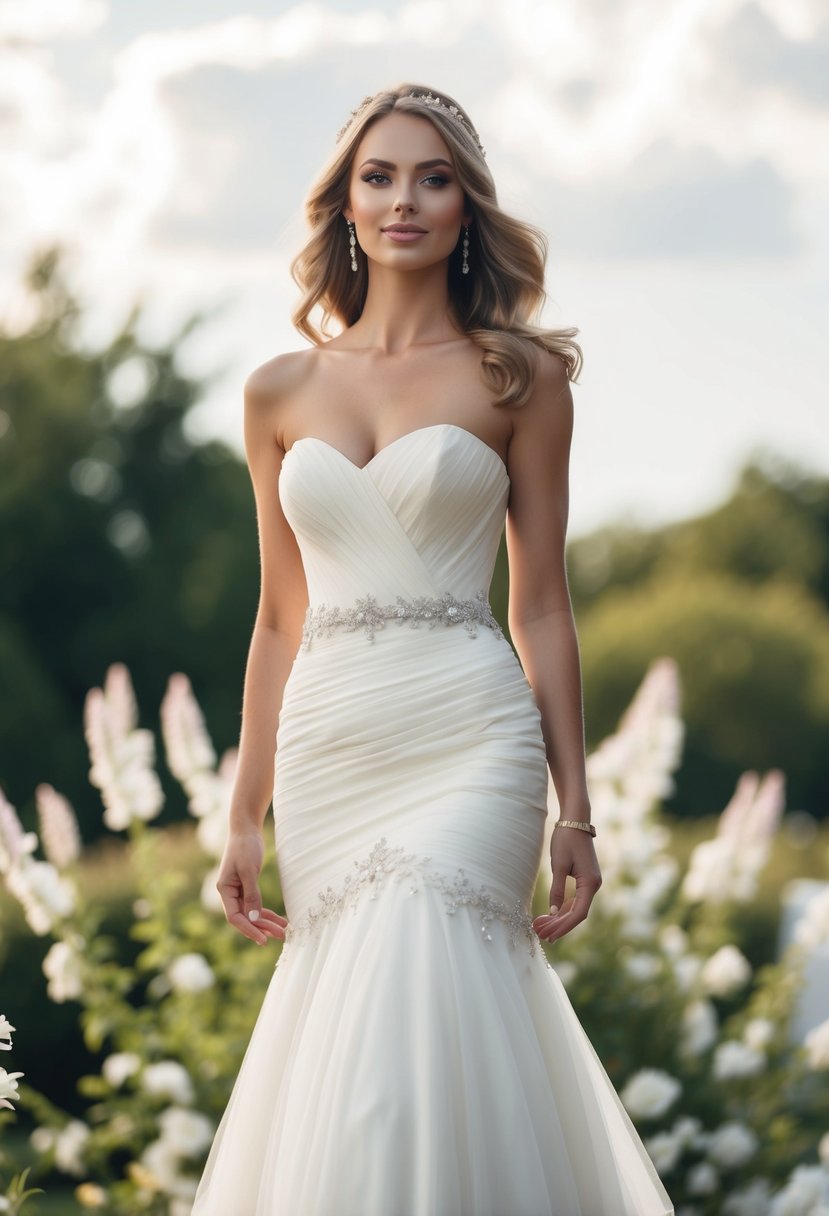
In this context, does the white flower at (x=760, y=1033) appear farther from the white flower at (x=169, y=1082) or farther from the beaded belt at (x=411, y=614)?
the beaded belt at (x=411, y=614)

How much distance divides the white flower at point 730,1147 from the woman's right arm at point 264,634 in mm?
2917

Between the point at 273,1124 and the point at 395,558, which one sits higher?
the point at 395,558

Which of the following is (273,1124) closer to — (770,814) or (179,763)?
(179,763)

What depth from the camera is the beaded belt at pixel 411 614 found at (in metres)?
4.31

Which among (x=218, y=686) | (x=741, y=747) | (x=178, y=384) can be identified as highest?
(x=178, y=384)

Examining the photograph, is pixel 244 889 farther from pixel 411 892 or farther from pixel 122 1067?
pixel 122 1067

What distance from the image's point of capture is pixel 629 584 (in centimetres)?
5266

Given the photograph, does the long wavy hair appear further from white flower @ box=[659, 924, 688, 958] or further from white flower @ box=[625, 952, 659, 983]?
white flower @ box=[659, 924, 688, 958]

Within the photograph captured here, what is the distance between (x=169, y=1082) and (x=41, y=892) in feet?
2.95

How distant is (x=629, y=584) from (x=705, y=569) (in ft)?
12.7

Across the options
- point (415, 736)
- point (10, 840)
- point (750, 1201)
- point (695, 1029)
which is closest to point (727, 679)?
point (695, 1029)

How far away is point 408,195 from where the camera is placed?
4.48m

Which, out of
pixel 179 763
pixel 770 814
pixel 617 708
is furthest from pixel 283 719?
pixel 617 708

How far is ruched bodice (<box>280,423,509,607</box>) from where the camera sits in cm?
432
